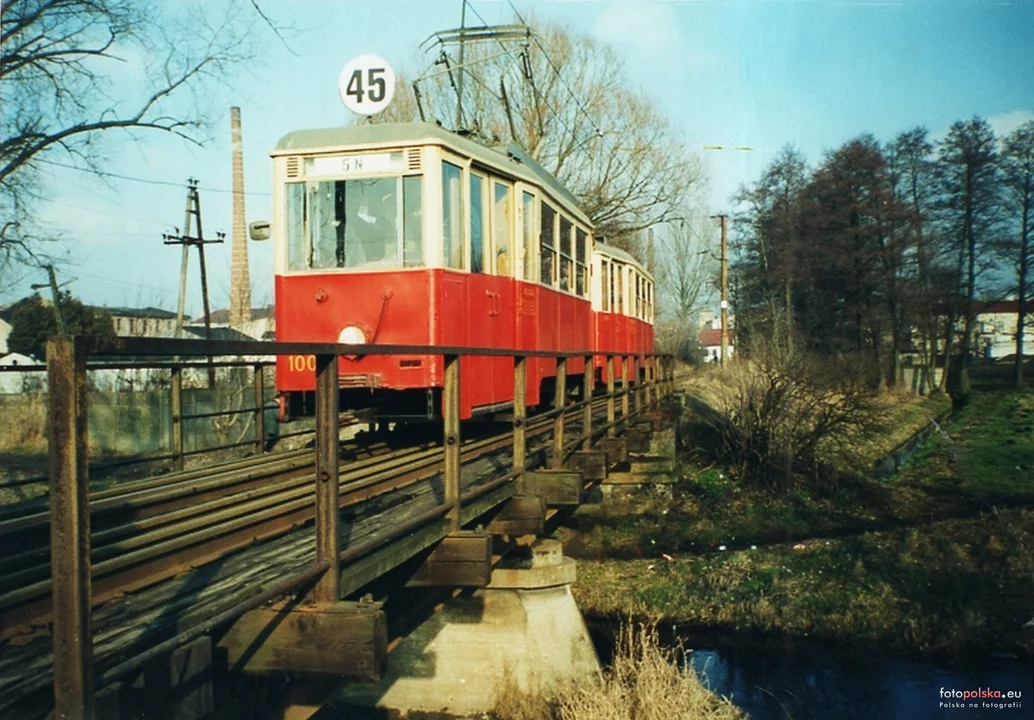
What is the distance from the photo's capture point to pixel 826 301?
979 inches

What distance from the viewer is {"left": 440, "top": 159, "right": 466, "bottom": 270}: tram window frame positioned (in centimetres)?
858

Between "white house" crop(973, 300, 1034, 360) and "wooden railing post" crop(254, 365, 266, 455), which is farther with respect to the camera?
"white house" crop(973, 300, 1034, 360)

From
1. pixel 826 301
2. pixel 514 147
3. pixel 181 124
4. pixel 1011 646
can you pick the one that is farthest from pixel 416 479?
pixel 826 301

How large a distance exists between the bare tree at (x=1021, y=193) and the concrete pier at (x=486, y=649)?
751 centimetres

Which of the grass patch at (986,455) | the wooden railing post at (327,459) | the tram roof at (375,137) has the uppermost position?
the tram roof at (375,137)

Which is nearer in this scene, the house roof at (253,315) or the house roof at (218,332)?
the house roof at (218,332)

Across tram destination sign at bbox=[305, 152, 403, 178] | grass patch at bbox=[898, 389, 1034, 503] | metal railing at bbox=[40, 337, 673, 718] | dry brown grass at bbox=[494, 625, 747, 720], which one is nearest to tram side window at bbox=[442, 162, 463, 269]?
tram destination sign at bbox=[305, 152, 403, 178]

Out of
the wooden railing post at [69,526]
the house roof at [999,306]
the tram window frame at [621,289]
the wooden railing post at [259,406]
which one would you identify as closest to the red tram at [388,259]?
the wooden railing post at [259,406]

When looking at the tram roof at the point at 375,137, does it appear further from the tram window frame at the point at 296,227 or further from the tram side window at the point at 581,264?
the tram side window at the point at 581,264

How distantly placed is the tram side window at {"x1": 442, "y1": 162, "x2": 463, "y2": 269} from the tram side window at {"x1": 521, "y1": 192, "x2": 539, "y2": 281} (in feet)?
4.51

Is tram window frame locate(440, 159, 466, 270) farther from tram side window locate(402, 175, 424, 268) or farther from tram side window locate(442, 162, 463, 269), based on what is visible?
tram side window locate(402, 175, 424, 268)

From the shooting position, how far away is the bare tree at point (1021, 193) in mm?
11570

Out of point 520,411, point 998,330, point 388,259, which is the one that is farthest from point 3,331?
point 998,330

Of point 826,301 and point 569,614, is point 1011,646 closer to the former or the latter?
point 569,614
